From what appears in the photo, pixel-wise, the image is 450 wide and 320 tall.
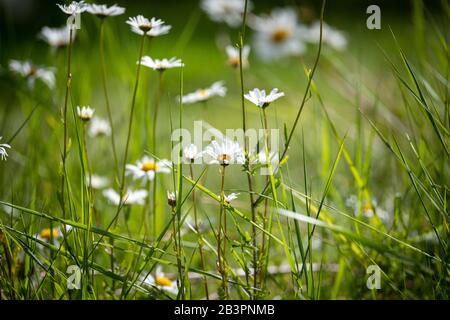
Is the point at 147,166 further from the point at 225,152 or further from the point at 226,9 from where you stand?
the point at 226,9

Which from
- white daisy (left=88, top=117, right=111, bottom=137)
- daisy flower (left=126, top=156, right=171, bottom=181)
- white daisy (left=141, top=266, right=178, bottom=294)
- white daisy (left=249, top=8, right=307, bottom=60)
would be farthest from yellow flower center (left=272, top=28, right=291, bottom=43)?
white daisy (left=141, top=266, right=178, bottom=294)

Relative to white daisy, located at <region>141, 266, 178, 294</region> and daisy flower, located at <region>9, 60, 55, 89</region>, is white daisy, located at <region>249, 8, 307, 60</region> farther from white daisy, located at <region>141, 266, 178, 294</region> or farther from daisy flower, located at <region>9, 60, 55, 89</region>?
white daisy, located at <region>141, 266, 178, 294</region>

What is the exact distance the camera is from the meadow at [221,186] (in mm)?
513

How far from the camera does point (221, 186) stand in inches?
20.3

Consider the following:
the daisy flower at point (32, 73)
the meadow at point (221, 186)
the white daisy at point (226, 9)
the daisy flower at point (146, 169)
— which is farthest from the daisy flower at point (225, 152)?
the white daisy at point (226, 9)

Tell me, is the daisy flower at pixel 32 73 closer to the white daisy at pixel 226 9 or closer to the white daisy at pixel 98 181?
the white daisy at pixel 98 181

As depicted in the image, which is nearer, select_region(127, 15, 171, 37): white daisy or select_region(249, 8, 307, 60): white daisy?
select_region(127, 15, 171, 37): white daisy

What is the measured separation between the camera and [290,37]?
1134 millimetres

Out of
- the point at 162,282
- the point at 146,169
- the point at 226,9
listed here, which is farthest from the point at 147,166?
the point at 226,9

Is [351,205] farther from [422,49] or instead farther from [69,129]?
[69,129]

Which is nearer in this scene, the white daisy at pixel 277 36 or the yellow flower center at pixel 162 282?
the yellow flower center at pixel 162 282

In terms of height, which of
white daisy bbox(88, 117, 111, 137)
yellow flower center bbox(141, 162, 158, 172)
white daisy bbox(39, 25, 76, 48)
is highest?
white daisy bbox(39, 25, 76, 48)

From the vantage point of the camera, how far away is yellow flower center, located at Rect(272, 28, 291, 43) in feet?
3.71
